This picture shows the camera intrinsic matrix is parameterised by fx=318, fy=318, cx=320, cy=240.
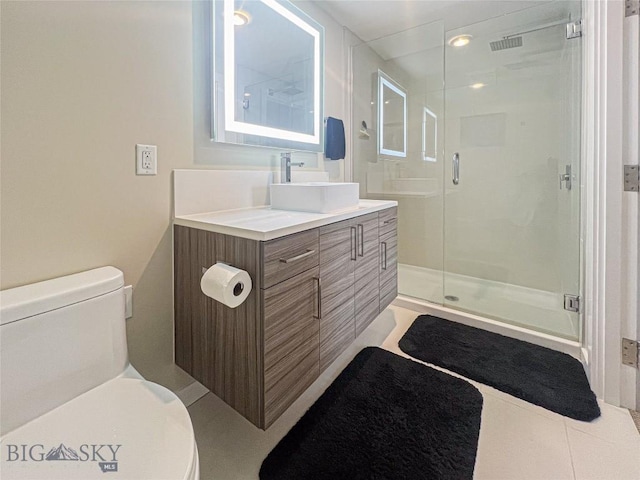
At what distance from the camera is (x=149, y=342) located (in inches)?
51.6

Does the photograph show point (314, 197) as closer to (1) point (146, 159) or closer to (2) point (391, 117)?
(1) point (146, 159)

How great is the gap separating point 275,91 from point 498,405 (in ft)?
6.33

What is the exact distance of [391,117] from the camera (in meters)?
2.98

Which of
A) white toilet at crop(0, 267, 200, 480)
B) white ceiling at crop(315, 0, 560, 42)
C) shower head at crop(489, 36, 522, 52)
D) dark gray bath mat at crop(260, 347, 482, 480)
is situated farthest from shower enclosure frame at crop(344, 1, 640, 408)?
white toilet at crop(0, 267, 200, 480)

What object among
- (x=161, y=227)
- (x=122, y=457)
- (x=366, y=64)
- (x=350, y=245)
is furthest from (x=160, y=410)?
(x=366, y=64)

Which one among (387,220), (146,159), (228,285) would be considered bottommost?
(228,285)

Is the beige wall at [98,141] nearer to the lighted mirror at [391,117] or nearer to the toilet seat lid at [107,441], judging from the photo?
the toilet seat lid at [107,441]

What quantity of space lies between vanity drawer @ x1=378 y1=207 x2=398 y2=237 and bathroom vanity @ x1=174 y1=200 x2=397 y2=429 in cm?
33

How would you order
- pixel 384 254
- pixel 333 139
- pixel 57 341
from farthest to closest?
pixel 333 139
pixel 384 254
pixel 57 341

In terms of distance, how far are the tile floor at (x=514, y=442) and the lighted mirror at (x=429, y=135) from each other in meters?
2.00

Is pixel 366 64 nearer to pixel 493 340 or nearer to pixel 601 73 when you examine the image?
pixel 601 73

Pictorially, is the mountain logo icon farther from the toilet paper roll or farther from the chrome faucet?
the chrome faucet

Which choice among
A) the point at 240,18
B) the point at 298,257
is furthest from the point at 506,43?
the point at 298,257

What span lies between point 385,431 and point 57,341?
3.88ft
